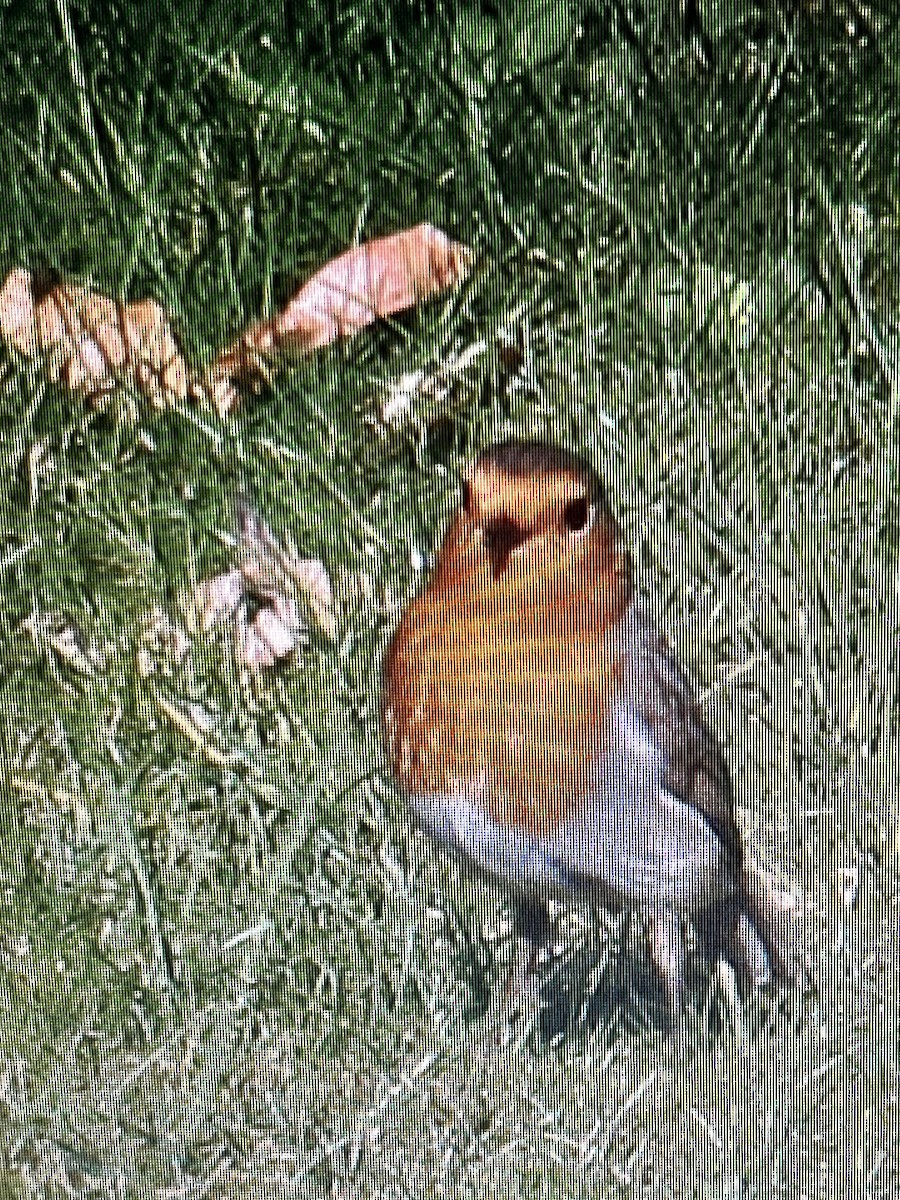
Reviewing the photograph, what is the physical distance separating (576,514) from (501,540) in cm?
4

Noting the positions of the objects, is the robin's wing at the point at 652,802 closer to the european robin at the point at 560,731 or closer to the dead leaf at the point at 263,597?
the european robin at the point at 560,731

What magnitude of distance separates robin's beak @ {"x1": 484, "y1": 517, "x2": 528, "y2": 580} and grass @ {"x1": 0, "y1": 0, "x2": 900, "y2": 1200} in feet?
0.09

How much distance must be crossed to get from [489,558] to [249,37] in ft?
0.92

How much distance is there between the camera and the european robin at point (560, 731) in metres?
0.47

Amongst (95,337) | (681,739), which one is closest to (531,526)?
(681,739)

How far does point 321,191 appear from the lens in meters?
0.45

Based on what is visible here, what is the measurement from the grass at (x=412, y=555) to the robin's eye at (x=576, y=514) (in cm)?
2

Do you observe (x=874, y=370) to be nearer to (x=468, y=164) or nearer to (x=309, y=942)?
(x=468, y=164)

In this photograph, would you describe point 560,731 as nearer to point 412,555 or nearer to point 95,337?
point 412,555

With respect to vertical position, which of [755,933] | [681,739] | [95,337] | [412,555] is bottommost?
[755,933]

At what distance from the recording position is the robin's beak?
18.5 inches

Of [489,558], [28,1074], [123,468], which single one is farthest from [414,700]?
[28,1074]

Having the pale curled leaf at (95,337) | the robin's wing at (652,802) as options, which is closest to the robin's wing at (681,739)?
the robin's wing at (652,802)

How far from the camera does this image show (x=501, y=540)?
1.54 ft
